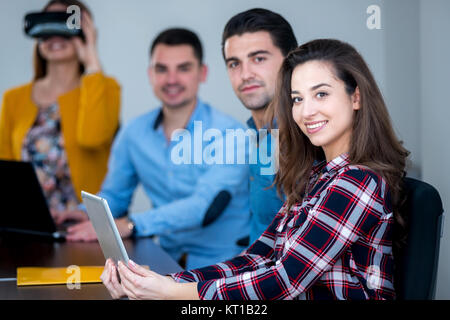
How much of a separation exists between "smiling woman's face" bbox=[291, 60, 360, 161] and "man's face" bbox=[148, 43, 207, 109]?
46.1 inches

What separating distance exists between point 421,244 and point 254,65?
0.76 meters

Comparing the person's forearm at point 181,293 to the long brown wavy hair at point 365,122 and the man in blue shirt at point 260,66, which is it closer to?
the long brown wavy hair at point 365,122

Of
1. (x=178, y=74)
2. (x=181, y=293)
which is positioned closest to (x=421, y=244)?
(x=181, y=293)

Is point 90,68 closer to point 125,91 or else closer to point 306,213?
point 125,91

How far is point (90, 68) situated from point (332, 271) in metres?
1.94

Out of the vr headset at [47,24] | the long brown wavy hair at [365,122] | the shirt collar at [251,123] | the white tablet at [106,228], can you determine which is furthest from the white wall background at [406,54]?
the vr headset at [47,24]

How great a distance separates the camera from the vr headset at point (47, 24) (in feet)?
8.50

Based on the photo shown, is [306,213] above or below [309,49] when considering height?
below

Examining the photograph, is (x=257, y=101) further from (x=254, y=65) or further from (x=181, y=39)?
(x=181, y=39)

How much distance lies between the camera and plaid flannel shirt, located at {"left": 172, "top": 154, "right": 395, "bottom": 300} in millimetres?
1199

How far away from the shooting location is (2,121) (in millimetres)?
2891

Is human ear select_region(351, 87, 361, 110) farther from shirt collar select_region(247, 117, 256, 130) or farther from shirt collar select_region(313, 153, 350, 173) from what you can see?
shirt collar select_region(247, 117, 256, 130)
